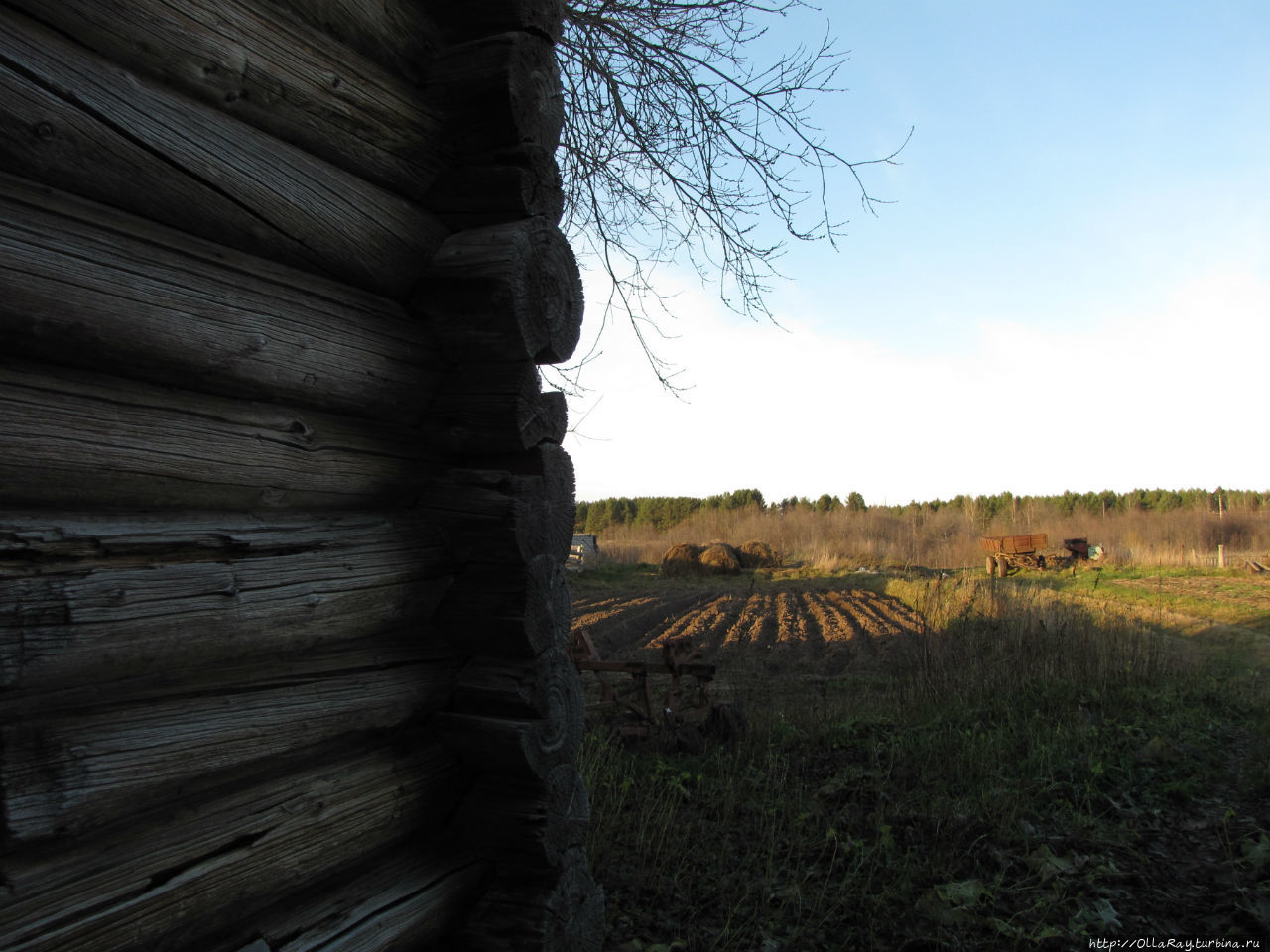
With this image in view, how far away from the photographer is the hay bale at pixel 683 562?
3080cm

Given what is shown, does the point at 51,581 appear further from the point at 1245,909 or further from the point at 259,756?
the point at 1245,909

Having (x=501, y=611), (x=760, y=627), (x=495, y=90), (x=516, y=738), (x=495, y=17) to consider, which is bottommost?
(x=760, y=627)

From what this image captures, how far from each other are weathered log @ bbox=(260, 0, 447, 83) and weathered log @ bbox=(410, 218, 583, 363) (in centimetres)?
52

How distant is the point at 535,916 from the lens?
90.2 inches

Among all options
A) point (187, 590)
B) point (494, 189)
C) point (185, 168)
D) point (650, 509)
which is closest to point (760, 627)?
point (494, 189)

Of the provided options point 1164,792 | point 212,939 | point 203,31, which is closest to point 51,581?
point 212,939

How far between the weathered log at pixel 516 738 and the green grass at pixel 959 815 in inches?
68.6

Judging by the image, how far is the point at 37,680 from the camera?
1.40 m

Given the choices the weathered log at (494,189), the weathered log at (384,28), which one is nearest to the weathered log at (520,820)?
the weathered log at (494,189)

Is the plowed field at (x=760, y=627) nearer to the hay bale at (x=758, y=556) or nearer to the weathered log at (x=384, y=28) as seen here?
the weathered log at (x=384, y=28)

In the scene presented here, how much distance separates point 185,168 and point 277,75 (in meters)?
0.40

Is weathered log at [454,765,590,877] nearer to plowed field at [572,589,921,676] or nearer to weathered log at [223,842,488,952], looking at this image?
weathered log at [223,842,488,952]

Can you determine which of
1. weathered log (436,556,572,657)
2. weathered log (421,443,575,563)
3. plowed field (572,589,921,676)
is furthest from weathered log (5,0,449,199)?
plowed field (572,589,921,676)

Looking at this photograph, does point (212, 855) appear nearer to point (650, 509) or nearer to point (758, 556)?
point (758, 556)
